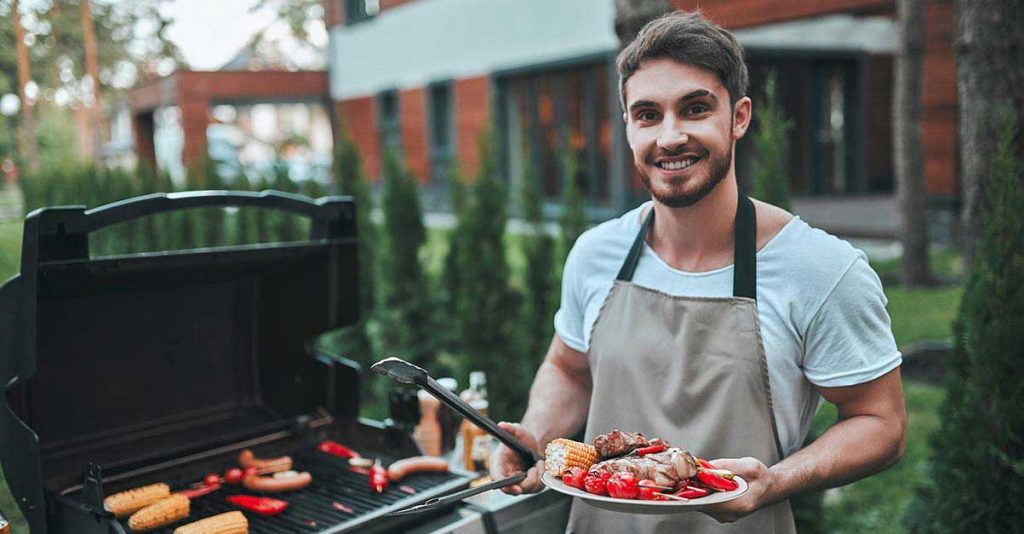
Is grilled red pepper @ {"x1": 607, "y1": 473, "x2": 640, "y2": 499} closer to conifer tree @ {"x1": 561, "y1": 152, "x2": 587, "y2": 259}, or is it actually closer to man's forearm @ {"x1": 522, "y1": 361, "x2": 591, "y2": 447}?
man's forearm @ {"x1": 522, "y1": 361, "x2": 591, "y2": 447}

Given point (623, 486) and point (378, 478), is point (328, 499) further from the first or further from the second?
point (623, 486)

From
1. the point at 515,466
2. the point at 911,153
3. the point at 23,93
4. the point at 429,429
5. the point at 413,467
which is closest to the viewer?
the point at 515,466

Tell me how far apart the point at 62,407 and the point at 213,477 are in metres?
0.42

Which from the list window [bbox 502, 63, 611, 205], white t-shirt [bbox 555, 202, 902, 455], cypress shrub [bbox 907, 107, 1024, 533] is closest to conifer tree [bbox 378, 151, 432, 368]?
cypress shrub [bbox 907, 107, 1024, 533]

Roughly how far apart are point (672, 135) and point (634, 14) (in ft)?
7.28

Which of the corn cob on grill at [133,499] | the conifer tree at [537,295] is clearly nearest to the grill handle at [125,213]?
the corn cob on grill at [133,499]

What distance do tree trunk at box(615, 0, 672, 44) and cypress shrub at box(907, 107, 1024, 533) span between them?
1.50m

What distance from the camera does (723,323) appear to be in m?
1.87

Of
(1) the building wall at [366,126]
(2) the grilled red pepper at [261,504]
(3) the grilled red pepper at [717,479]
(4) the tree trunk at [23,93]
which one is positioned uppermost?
(1) the building wall at [366,126]

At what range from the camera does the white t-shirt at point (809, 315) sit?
70.2 inches

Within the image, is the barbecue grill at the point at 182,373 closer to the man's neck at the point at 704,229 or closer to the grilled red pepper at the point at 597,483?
the grilled red pepper at the point at 597,483

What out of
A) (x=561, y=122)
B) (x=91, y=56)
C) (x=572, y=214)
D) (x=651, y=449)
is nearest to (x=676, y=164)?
(x=651, y=449)

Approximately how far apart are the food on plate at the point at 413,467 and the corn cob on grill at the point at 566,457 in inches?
31.3

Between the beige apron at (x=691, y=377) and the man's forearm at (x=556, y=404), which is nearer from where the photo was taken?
the beige apron at (x=691, y=377)
